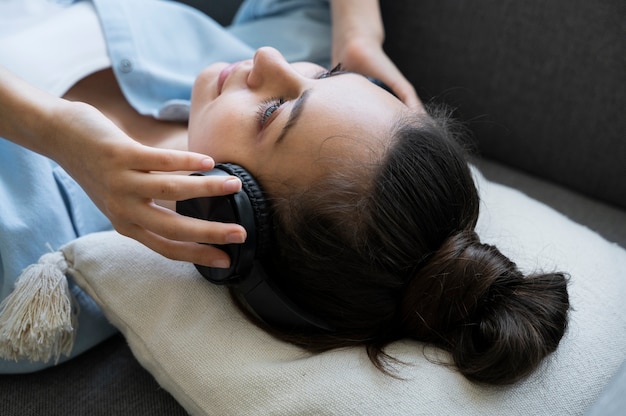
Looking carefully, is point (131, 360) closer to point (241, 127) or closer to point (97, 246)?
point (97, 246)

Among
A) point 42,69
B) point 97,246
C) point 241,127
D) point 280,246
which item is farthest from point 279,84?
point 42,69

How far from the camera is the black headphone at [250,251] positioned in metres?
0.68

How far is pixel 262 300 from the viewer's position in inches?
28.7

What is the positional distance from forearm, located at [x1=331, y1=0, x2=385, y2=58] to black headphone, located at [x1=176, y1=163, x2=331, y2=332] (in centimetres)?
55

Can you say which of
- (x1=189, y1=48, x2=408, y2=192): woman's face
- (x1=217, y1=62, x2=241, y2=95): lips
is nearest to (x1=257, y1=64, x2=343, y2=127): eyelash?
(x1=189, y1=48, x2=408, y2=192): woman's face

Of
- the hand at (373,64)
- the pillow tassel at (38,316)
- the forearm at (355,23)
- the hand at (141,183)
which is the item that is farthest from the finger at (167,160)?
the forearm at (355,23)

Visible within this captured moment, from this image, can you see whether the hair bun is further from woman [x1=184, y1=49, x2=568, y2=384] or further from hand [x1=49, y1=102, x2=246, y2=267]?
hand [x1=49, y1=102, x2=246, y2=267]

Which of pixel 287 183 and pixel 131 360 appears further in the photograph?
pixel 131 360

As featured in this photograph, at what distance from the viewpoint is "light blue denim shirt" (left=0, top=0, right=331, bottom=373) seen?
2.68 feet

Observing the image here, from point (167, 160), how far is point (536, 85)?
31.7 inches

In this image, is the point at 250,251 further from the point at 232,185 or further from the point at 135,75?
the point at 135,75

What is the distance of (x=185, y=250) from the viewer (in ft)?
2.28

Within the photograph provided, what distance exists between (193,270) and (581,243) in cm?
58

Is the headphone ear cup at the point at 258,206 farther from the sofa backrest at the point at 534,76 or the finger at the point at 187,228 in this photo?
the sofa backrest at the point at 534,76
